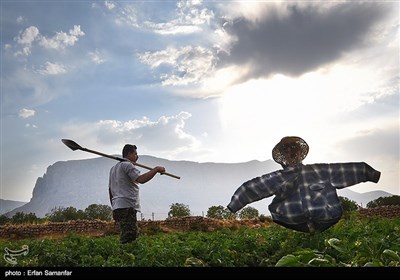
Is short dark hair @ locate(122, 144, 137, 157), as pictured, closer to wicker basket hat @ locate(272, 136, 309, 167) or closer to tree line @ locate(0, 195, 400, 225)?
wicker basket hat @ locate(272, 136, 309, 167)

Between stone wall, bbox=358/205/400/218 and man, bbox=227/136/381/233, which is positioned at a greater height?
stone wall, bbox=358/205/400/218

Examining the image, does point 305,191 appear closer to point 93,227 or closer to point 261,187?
point 261,187

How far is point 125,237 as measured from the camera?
774cm

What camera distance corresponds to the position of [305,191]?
21.0 feet

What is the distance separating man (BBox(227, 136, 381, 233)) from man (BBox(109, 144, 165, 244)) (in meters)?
1.97

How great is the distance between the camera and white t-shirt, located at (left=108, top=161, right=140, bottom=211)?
25.1 feet

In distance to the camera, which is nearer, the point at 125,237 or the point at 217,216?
the point at 125,237

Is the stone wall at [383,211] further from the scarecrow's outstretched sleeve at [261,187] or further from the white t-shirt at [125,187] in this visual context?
the scarecrow's outstretched sleeve at [261,187]

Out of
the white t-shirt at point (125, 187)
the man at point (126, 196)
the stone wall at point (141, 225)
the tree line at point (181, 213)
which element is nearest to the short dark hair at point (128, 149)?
the man at point (126, 196)

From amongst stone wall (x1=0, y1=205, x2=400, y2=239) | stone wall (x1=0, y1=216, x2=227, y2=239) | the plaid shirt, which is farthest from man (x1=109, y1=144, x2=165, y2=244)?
stone wall (x1=0, y1=205, x2=400, y2=239)

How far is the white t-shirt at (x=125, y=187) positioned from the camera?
7637mm
